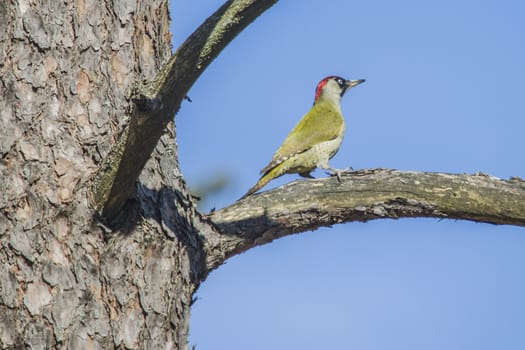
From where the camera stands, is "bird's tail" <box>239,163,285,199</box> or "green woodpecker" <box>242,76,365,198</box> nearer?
"bird's tail" <box>239,163,285,199</box>

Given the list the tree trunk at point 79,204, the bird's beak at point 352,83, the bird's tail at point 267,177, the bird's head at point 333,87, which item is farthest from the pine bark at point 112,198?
the bird's beak at point 352,83

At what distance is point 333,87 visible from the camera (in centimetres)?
928

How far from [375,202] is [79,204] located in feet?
4.10

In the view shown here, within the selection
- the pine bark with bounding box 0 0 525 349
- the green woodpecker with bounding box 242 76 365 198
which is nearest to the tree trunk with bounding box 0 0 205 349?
the pine bark with bounding box 0 0 525 349

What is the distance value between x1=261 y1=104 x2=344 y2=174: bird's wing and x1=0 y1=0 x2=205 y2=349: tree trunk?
3.28 meters

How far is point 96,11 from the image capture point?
11.4ft

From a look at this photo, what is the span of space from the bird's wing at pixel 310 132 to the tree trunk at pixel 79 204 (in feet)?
10.8

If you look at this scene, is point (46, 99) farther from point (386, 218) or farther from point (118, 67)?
point (386, 218)

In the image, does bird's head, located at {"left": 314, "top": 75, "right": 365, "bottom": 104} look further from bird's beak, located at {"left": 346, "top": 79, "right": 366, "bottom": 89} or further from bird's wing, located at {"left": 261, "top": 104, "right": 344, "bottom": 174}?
bird's wing, located at {"left": 261, "top": 104, "right": 344, "bottom": 174}

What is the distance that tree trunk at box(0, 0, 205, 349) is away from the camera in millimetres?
2994

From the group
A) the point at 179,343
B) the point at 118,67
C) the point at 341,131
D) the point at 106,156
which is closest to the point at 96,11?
the point at 118,67

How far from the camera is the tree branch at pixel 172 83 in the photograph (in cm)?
274

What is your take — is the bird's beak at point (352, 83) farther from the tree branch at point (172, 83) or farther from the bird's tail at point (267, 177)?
the tree branch at point (172, 83)

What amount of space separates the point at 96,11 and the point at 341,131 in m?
4.44
